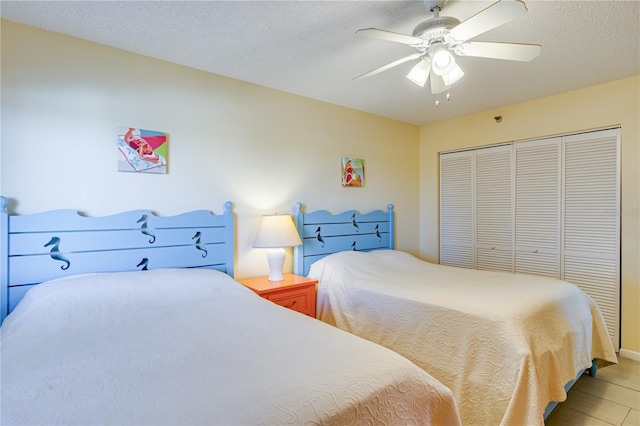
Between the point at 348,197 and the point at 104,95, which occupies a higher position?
the point at 104,95

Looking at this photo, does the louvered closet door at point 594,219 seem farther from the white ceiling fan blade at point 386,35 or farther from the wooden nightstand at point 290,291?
the wooden nightstand at point 290,291

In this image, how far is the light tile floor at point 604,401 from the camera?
1920 mm

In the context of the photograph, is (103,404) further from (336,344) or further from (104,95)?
(104,95)

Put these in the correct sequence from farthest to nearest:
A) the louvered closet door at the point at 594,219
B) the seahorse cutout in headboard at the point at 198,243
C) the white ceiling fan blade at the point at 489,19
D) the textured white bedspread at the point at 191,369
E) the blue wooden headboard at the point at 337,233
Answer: the blue wooden headboard at the point at 337,233 → the louvered closet door at the point at 594,219 → the seahorse cutout in headboard at the point at 198,243 → the white ceiling fan blade at the point at 489,19 → the textured white bedspread at the point at 191,369

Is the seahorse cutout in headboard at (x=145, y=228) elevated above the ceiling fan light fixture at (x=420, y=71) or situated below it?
below

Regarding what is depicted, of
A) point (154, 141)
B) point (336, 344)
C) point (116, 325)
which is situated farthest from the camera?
point (154, 141)

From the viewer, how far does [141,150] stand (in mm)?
2211

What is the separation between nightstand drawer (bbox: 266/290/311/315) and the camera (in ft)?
8.13

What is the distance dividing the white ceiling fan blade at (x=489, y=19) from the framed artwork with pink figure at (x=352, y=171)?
184 cm

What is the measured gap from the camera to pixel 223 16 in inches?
71.1

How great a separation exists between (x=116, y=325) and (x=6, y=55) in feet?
5.59

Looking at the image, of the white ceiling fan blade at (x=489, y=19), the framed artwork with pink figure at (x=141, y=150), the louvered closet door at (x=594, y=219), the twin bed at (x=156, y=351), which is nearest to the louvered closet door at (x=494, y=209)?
the louvered closet door at (x=594, y=219)

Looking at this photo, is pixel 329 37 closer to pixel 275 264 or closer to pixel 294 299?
pixel 275 264

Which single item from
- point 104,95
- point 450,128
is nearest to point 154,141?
point 104,95
